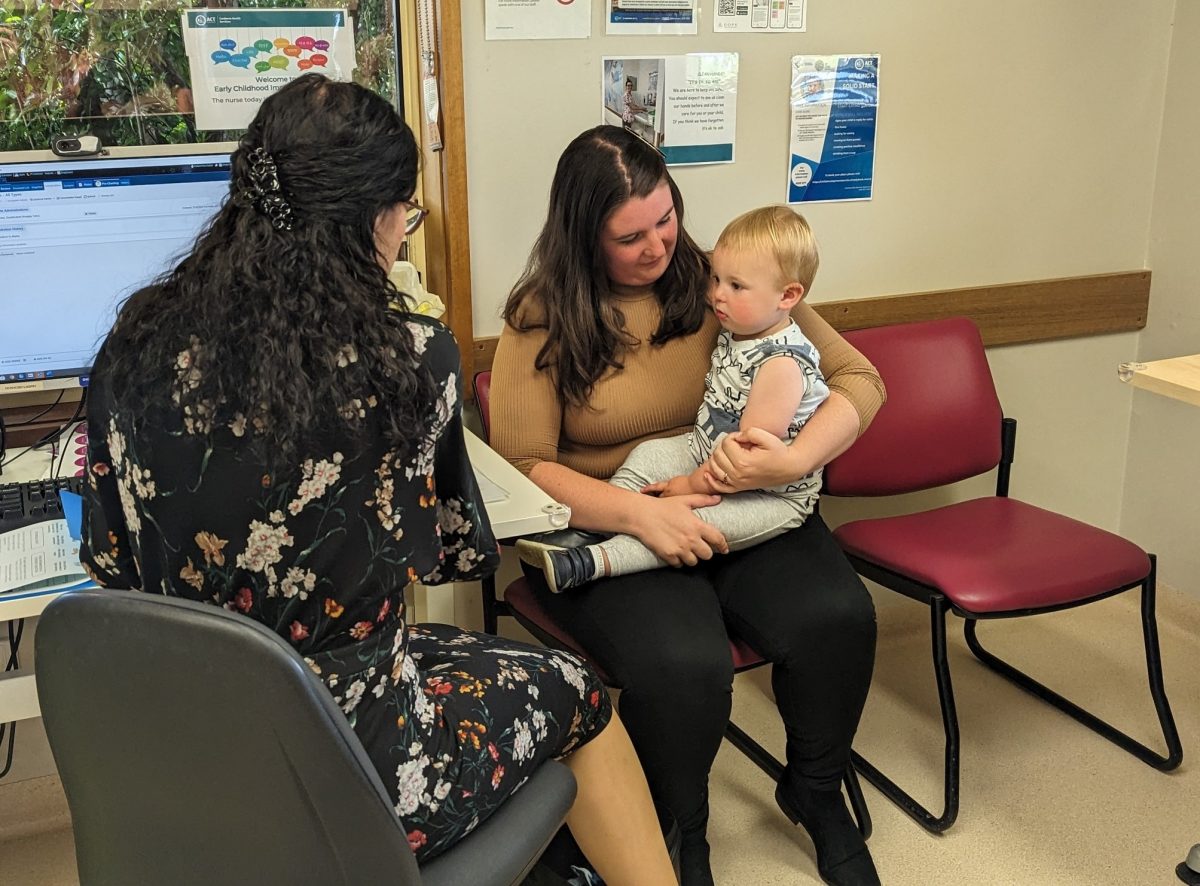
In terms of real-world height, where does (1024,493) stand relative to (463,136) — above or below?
below

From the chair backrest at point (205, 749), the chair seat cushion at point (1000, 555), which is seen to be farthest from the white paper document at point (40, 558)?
the chair seat cushion at point (1000, 555)

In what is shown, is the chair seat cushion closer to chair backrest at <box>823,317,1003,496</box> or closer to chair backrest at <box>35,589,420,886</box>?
chair backrest at <box>823,317,1003,496</box>

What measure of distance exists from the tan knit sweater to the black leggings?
0.23m

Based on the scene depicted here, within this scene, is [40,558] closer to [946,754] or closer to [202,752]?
[202,752]

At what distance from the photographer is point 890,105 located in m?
2.40

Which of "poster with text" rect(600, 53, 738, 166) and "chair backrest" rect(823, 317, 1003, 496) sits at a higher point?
"poster with text" rect(600, 53, 738, 166)

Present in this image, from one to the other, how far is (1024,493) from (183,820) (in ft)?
7.35

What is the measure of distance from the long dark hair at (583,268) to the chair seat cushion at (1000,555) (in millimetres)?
600

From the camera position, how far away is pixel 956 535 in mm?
2225

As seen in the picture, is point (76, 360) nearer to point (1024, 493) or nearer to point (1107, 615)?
point (1024, 493)

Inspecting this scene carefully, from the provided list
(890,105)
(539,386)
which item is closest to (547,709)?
(539,386)

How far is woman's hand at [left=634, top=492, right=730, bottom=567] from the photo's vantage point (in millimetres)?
1823

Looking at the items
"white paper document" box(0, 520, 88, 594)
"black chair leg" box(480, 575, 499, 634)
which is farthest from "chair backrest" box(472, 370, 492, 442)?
"white paper document" box(0, 520, 88, 594)

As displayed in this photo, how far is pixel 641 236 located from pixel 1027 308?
1145 mm
